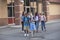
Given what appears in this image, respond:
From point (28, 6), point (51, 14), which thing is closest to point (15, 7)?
point (28, 6)

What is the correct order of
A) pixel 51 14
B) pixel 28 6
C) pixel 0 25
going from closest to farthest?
pixel 0 25 → pixel 28 6 → pixel 51 14

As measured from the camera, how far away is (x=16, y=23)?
109ft

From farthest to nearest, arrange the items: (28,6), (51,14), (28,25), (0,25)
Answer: (51,14), (28,6), (0,25), (28,25)

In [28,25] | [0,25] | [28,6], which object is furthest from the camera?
[28,6]

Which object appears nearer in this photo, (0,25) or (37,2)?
(0,25)

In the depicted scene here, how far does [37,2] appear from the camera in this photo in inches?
1670

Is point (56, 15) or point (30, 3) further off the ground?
point (30, 3)

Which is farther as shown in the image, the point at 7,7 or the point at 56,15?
the point at 56,15

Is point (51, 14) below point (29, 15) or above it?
below

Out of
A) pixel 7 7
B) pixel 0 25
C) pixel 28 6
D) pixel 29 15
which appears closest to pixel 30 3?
pixel 28 6

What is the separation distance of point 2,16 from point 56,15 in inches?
750

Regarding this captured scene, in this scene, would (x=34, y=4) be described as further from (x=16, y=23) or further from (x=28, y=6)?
(x=16, y=23)

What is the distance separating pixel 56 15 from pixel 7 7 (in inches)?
688

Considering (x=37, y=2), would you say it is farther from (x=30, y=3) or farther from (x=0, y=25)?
(x=0, y=25)
